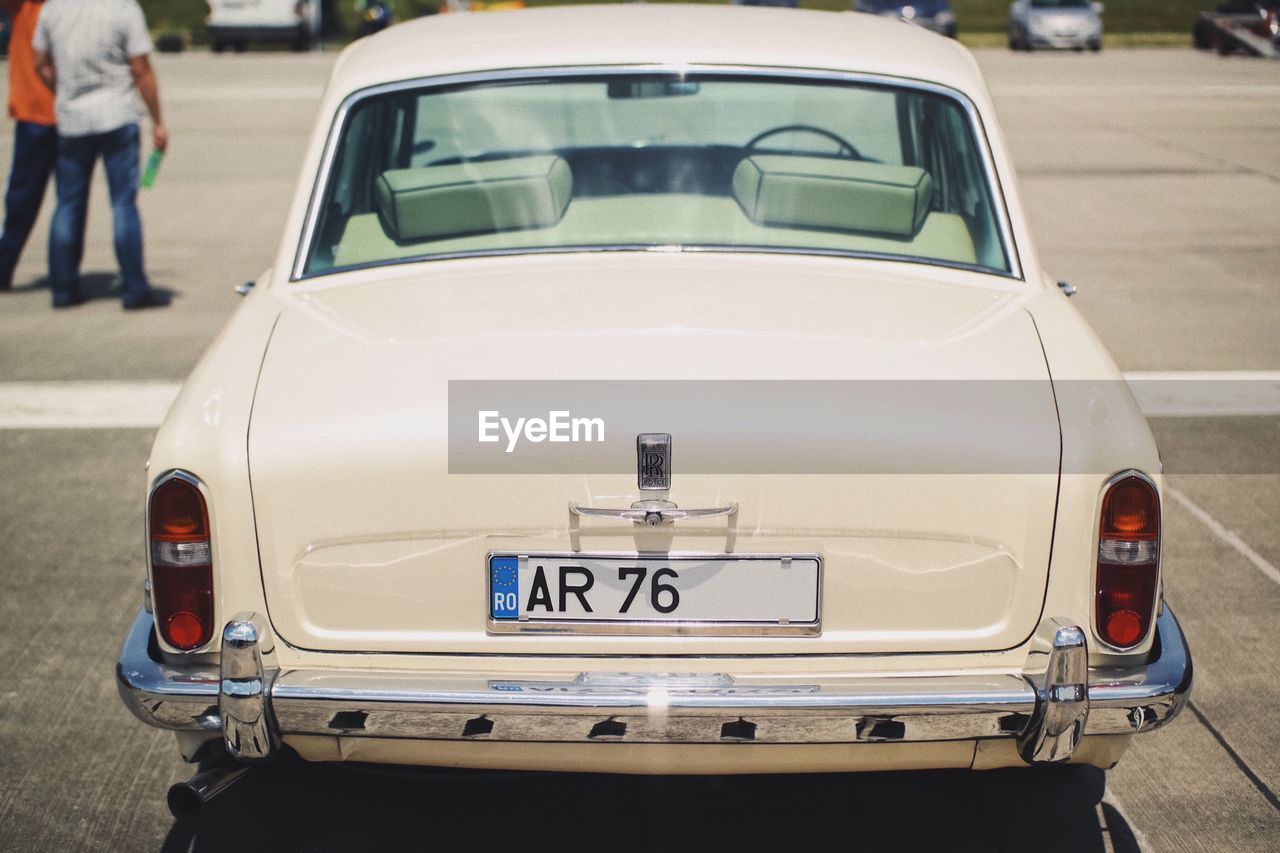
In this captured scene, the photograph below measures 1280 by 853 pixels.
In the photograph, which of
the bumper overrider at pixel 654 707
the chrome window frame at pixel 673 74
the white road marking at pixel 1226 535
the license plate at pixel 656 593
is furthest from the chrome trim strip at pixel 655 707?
the white road marking at pixel 1226 535

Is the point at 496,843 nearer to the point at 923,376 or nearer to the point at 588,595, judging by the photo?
the point at 588,595

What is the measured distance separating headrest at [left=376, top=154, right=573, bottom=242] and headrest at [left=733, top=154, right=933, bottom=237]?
0.52 metres

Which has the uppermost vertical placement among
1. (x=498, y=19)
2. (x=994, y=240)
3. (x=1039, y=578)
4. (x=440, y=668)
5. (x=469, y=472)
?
(x=498, y=19)

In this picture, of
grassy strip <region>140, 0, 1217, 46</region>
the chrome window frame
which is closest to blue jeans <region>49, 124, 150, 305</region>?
the chrome window frame

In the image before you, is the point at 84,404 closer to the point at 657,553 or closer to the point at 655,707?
the point at 657,553

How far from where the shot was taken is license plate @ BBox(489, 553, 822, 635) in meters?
2.80

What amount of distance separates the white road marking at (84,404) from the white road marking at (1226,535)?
165 inches

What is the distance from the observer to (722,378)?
2840mm

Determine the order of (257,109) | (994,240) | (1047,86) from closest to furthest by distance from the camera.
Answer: (994,240) → (257,109) → (1047,86)

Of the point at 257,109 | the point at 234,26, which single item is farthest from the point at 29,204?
the point at 234,26

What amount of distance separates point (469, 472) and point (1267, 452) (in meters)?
4.37

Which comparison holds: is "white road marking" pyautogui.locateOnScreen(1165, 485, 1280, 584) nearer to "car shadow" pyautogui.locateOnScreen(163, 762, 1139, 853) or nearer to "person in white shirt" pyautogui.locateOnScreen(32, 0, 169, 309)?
"car shadow" pyautogui.locateOnScreen(163, 762, 1139, 853)

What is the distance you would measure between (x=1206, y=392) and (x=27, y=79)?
6.57 m
